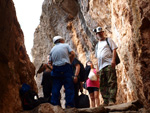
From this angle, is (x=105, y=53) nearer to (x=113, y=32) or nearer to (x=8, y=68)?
(x=8, y=68)

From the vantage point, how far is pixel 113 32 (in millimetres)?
8758

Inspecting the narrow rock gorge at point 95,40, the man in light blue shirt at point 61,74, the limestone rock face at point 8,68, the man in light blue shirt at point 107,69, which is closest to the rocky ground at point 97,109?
the narrow rock gorge at point 95,40

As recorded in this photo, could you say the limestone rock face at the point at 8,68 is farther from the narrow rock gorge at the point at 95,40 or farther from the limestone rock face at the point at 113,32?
the limestone rock face at the point at 113,32

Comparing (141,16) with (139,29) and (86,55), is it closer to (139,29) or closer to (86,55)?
(139,29)

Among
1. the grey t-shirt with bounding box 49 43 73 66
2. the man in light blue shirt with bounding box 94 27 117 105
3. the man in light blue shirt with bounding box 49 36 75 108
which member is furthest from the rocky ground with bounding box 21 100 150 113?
the grey t-shirt with bounding box 49 43 73 66

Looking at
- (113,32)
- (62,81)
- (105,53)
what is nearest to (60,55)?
(62,81)

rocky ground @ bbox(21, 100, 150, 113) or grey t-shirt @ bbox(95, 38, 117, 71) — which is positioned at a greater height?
grey t-shirt @ bbox(95, 38, 117, 71)

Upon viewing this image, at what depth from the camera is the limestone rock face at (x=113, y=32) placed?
152 inches

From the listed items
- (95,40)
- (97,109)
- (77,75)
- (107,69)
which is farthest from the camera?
(95,40)

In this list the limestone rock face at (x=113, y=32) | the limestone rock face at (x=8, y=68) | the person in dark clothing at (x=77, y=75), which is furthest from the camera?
the person in dark clothing at (x=77, y=75)

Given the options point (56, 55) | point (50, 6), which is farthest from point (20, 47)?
point (50, 6)

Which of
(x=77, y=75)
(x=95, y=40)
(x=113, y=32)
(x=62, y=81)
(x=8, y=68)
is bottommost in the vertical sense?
(x=62, y=81)

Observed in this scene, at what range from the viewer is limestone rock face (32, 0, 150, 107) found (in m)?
3.87

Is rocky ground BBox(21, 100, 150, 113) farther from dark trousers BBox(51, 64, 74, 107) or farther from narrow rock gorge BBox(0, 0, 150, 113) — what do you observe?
dark trousers BBox(51, 64, 74, 107)
